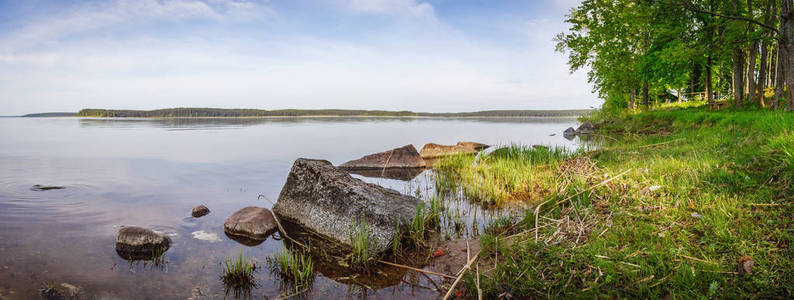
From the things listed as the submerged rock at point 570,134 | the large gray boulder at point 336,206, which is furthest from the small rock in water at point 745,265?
the submerged rock at point 570,134

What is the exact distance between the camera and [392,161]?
48.8 feet

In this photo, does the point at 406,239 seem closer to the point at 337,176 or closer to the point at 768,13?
the point at 337,176

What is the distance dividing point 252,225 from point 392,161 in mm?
8764

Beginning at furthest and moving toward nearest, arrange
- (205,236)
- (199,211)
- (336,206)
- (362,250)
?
1. (199,211)
2. (205,236)
3. (336,206)
4. (362,250)

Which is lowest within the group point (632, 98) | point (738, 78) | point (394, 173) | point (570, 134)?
point (394, 173)

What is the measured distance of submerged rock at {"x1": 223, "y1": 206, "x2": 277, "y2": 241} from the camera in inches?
254

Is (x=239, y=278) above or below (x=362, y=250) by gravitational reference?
below

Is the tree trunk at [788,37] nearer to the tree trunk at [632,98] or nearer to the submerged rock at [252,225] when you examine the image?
the submerged rock at [252,225]

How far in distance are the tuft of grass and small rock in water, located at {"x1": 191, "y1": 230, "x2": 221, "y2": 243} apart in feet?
9.02

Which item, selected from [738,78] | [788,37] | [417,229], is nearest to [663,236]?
[417,229]

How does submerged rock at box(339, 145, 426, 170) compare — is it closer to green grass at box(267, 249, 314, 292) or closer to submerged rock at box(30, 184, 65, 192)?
submerged rock at box(30, 184, 65, 192)

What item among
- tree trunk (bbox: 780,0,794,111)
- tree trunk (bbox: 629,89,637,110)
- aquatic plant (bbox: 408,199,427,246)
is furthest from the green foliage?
tree trunk (bbox: 629,89,637,110)

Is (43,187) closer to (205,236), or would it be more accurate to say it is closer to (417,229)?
(205,236)

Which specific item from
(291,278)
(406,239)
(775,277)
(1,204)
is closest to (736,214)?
(775,277)
